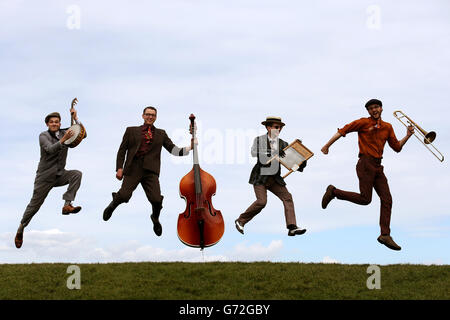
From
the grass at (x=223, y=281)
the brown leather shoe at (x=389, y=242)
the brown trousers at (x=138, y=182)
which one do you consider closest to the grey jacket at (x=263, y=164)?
the grass at (x=223, y=281)

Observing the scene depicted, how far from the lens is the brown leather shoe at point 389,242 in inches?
561

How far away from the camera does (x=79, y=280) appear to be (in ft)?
42.6

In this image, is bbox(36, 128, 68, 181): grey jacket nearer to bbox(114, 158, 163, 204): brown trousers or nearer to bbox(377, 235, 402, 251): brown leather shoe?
bbox(114, 158, 163, 204): brown trousers

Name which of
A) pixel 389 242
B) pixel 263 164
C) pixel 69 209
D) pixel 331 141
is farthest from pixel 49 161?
pixel 389 242

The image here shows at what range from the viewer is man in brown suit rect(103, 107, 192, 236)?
1414cm

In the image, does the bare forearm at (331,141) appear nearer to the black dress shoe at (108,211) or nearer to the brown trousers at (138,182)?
the brown trousers at (138,182)

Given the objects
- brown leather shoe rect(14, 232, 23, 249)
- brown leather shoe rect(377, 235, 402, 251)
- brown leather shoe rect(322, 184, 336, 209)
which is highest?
brown leather shoe rect(322, 184, 336, 209)

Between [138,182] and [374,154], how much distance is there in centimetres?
538

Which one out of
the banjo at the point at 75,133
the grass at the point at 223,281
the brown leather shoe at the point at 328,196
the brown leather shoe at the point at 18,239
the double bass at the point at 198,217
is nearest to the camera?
the grass at the point at 223,281

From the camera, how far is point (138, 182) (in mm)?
14203

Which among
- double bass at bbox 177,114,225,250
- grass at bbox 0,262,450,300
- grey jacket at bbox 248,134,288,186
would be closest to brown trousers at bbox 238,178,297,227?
grey jacket at bbox 248,134,288,186

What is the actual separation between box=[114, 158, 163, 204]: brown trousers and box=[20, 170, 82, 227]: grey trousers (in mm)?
998

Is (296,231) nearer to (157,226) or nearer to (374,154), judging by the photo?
(374,154)

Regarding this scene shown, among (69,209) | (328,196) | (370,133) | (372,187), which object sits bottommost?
(69,209)
